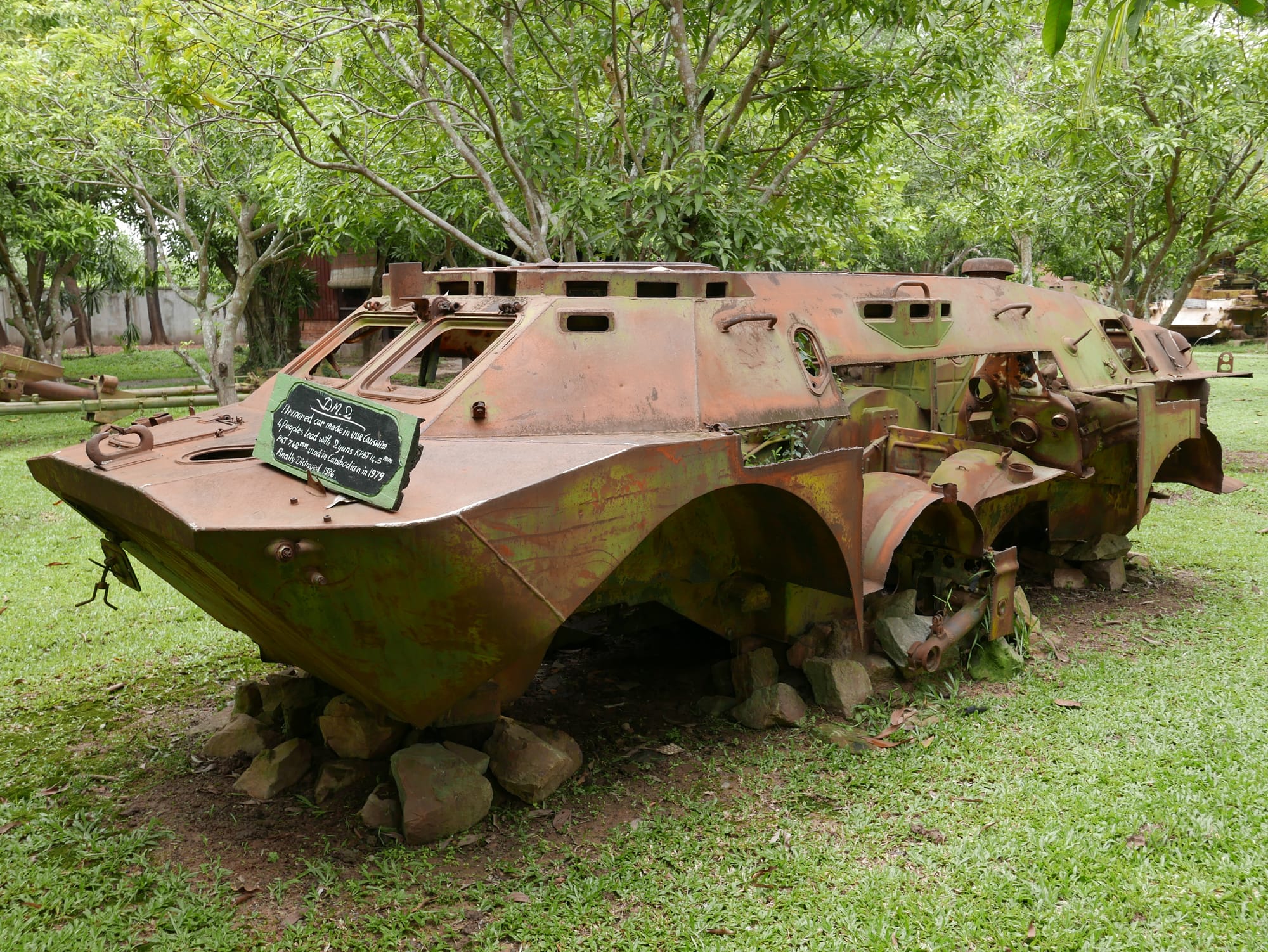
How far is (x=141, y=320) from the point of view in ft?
98.1

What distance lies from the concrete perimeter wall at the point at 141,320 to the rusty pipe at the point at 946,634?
82.8 ft

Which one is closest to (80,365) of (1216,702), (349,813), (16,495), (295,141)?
(16,495)

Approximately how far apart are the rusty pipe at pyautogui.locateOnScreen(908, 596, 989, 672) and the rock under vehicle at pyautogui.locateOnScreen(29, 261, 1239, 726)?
0.01 meters

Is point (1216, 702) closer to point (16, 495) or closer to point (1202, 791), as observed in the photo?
point (1202, 791)

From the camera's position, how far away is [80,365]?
21.0m

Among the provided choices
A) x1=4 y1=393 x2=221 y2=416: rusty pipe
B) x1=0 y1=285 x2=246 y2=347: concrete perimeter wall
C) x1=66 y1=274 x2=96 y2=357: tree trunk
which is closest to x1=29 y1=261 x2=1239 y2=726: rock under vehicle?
x1=4 y1=393 x2=221 y2=416: rusty pipe

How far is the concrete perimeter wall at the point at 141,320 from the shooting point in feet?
94.3

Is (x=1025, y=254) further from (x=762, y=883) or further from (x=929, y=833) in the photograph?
(x=762, y=883)

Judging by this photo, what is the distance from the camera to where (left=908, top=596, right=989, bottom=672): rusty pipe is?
16.4ft

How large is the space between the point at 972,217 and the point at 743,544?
11568mm

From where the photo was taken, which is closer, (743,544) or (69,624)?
(743,544)

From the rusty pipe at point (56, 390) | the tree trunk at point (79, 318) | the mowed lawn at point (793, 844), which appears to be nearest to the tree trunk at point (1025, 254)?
the mowed lawn at point (793, 844)

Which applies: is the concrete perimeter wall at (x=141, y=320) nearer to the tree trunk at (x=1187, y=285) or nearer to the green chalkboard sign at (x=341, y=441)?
the tree trunk at (x=1187, y=285)

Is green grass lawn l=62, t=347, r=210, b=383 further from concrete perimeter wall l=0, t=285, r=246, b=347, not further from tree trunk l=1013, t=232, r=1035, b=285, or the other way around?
tree trunk l=1013, t=232, r=1035, b=285
